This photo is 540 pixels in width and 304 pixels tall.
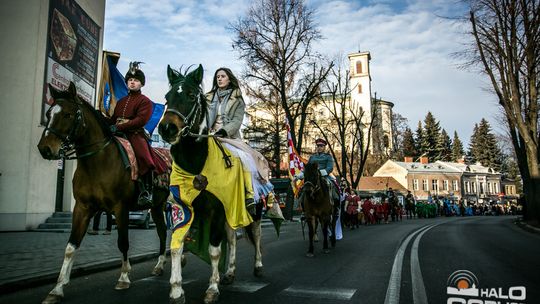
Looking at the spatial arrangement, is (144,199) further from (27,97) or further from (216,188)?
(27,97)

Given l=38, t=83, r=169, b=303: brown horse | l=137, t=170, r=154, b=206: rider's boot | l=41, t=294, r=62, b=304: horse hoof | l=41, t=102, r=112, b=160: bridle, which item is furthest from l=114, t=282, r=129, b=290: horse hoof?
l=41, t=102, r=112, b=160: bridle

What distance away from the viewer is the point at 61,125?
4.98 m

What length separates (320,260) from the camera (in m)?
8.31

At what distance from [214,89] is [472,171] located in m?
91.4

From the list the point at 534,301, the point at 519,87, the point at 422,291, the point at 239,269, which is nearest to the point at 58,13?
the point at 239,269

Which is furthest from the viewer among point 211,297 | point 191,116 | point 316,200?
point 316,200

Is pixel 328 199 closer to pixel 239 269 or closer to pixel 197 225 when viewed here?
pixel 239 269

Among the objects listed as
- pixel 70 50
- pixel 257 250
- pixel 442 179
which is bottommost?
pixel 257 250

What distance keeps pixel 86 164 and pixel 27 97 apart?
12770 mm

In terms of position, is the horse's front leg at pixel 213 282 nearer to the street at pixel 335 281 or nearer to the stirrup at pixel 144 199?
the street at pixel 335 281

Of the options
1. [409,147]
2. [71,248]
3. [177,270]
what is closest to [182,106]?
[177,270]

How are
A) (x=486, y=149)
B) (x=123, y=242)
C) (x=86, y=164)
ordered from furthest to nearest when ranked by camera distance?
(x=486, y=149) < (x=123, y=242) < (x=86, y=164)

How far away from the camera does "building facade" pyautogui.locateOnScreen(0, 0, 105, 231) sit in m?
15.3

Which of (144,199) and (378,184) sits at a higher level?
(378,184)
